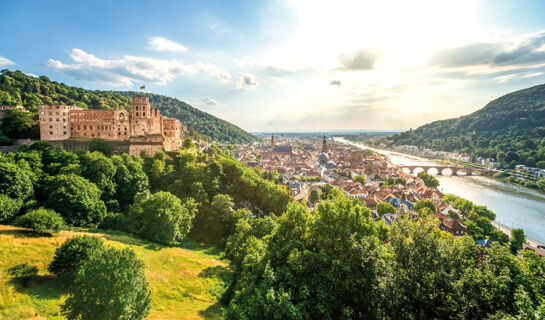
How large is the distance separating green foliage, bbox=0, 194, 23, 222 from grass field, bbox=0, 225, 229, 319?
155 centimetres

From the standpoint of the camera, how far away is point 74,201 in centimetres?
2503

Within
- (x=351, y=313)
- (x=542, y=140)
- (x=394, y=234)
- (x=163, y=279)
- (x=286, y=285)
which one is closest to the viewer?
(x=351, y=313)

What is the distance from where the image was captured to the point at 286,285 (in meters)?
11.2

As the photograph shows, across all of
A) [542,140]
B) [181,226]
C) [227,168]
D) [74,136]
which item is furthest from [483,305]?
[542,140]

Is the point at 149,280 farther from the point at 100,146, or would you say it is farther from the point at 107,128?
the point at 107,128

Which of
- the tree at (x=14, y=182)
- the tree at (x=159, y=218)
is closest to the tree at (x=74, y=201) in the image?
the tree at (x=14, y=182)

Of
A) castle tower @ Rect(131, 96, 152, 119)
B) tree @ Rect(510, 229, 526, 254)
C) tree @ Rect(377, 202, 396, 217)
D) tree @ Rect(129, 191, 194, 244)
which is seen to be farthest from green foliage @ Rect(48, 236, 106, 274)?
tree @ Rect(510, 229, 526, 254)

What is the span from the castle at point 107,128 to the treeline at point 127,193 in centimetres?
340

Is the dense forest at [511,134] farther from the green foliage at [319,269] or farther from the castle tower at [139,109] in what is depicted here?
the castle tower at [139,109]

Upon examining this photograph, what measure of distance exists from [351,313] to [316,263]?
252cm

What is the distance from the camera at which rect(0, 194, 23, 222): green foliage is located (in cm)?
2123

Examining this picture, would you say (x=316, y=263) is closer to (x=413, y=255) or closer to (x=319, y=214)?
(x=319, y=214)

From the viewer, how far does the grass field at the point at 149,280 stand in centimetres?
1413

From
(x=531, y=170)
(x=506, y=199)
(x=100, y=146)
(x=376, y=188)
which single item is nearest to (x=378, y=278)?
(x=100, y=146)
